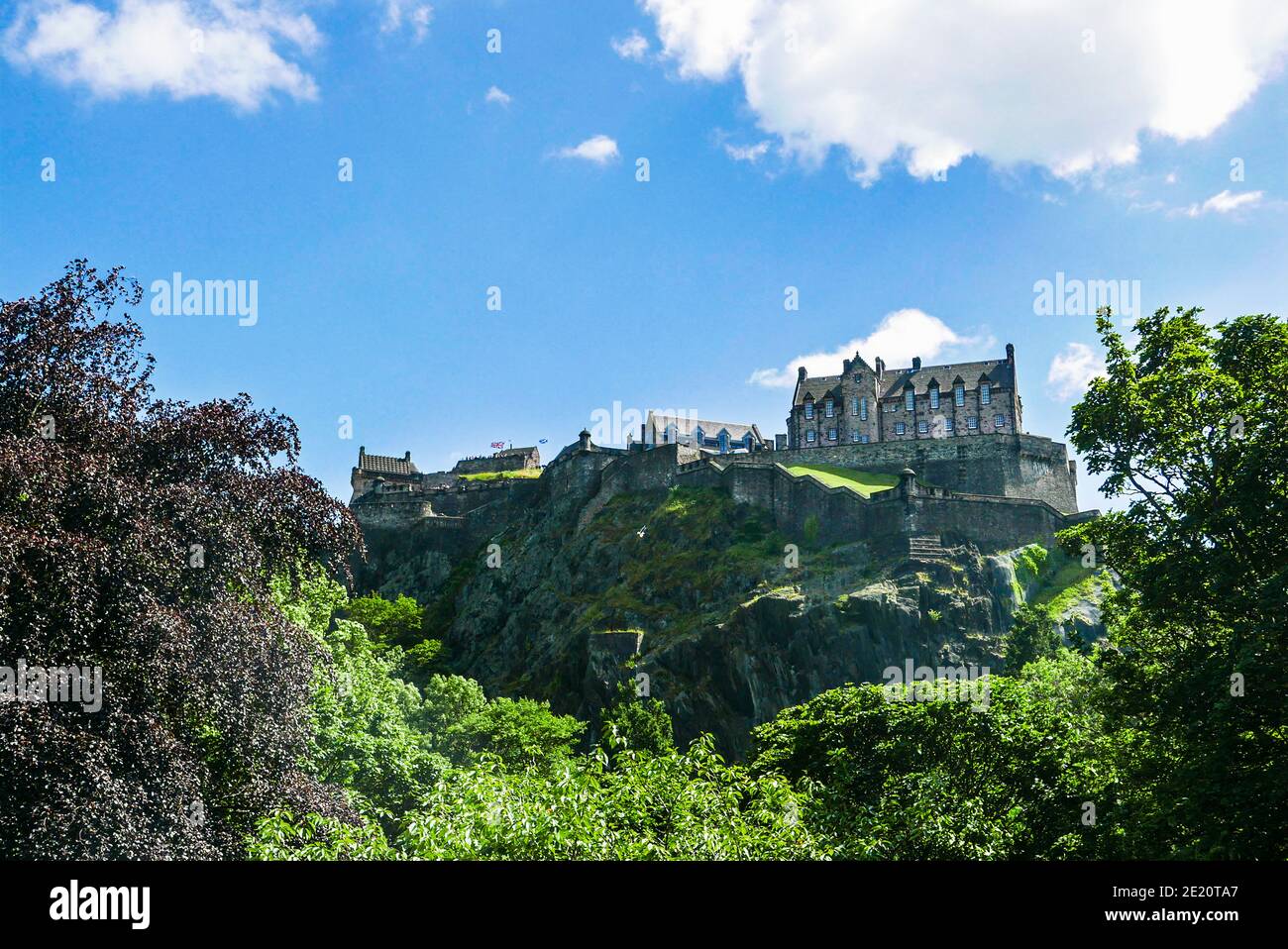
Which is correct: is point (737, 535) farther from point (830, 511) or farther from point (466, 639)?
point (466, 639)

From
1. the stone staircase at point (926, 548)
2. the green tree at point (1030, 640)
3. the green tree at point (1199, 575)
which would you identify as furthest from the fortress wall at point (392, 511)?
the green tree at point (1199, 575)

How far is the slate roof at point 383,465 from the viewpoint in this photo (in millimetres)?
94625

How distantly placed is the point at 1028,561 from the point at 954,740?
3240 cm

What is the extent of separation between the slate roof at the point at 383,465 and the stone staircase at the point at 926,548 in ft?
171

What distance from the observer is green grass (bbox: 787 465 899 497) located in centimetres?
6341

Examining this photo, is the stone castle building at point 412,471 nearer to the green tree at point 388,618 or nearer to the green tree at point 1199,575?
the green tree at point 388,618

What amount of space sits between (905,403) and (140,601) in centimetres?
6661

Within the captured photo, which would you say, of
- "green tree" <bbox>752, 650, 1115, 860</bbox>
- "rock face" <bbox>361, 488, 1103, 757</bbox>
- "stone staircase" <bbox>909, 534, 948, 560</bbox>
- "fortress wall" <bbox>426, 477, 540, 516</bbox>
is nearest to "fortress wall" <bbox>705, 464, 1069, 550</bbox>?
"stone staircase" <bbox>909, 534, 948, 560</bbox>

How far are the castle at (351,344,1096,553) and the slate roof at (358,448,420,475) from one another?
4.15 metres

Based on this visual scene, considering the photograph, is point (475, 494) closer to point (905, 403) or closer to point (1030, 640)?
point (905, 403)

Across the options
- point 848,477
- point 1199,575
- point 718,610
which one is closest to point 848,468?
point 848,477

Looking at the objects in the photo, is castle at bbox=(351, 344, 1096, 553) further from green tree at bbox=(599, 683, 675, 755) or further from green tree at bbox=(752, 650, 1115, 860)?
green tree at bbox=(752, 650, 1115, 860)

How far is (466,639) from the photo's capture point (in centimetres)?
6644

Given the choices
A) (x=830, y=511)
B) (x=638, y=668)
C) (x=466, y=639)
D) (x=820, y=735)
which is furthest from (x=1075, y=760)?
(x=466, y=639)
